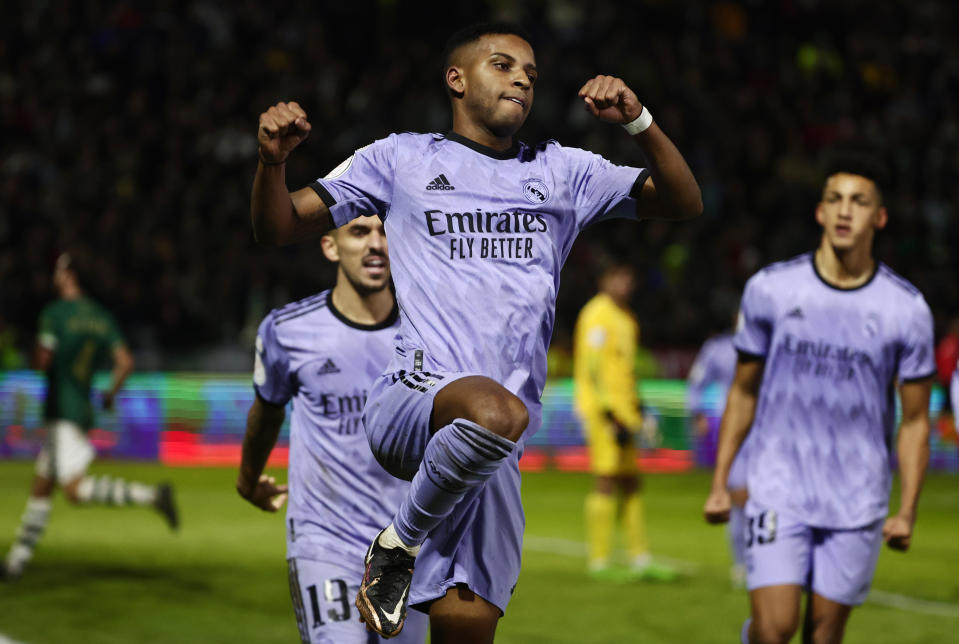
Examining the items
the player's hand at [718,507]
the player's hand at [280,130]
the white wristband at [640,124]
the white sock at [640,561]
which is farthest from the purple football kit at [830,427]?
the white sock at [640,561]

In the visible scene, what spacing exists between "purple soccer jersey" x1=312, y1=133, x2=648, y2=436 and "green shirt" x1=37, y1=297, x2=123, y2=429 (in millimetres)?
7847

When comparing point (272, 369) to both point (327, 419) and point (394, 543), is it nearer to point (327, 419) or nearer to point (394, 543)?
point (327, 419)

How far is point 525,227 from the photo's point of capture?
4156 millimetres

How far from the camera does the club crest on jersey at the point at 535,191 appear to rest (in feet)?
13.7

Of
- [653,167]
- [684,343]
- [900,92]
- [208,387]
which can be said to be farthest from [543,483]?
[653,167]

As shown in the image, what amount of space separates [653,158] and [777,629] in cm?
247

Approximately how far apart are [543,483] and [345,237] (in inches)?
522

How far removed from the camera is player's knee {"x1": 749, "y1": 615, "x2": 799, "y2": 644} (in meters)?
5.81

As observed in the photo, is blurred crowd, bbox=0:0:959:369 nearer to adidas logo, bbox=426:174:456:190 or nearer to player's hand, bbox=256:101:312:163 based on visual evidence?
adidas logo, bbox=426:174:456:190

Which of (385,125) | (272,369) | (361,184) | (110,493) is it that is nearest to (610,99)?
(361,184)

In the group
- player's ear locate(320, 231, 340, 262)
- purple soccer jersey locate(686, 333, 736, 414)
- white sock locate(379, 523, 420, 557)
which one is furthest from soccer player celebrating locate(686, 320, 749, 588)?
white sock locate(379, 523, 420, 557)

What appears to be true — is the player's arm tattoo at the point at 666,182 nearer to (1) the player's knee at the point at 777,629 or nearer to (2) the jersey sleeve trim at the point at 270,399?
(2) the jersey sleeve trim at the point at 270,399

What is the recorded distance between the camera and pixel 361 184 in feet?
13.8

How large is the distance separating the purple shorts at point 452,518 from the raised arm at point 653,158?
860 millimetres
